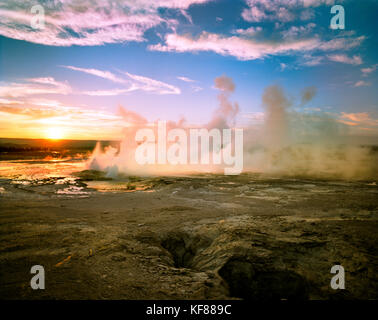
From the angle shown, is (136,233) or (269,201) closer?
(136,233)

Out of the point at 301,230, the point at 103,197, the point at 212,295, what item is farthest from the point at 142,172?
the point at 212,295

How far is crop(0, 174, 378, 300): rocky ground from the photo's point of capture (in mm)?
3541

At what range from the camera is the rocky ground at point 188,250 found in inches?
139

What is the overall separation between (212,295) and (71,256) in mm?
2996

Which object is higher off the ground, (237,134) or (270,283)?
(237,134)

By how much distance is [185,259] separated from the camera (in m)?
5.24

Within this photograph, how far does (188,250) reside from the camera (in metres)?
5.46

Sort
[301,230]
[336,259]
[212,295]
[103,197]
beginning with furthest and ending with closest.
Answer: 1. [103,197]
2. [301,230]
3. [336,259]
4. [212,295]

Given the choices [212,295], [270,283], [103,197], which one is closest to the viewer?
[212,295]

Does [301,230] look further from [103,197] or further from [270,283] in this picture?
[103,197]

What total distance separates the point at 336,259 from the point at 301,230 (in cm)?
141
